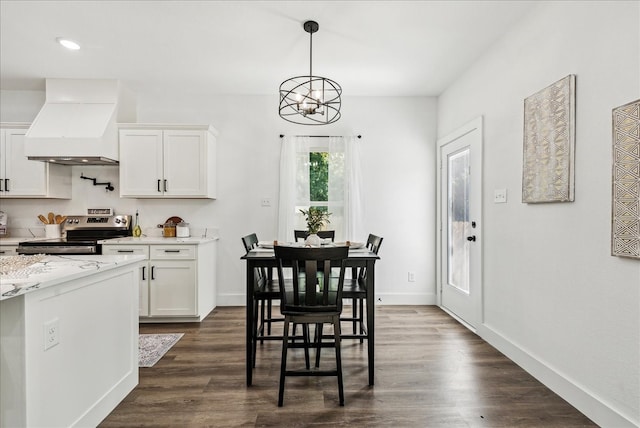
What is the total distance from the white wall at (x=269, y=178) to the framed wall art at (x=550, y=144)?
194cm

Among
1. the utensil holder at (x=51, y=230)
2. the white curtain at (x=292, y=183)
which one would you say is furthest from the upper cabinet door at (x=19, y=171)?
the white curtain at (x=292, y=183)

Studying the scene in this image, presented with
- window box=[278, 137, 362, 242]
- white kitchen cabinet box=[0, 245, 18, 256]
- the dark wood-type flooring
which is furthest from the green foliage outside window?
white kitchen cabinet box=[0, 245, 18, 256]

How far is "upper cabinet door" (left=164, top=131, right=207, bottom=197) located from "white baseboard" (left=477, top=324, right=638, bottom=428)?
11.3 feet

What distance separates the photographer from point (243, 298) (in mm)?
4391

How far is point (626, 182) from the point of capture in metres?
1.75

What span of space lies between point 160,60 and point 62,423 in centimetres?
319

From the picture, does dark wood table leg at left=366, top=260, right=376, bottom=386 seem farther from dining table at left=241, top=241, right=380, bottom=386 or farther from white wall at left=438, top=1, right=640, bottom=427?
white wall at left=438, top=1, right=640, bottom=427

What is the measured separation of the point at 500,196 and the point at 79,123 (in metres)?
4.47

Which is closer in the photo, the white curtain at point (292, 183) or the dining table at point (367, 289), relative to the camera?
the dining table at point (367, 289)

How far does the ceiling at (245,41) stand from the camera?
8.48 feet

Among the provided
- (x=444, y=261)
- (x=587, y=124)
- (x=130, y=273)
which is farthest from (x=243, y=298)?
(x=587, y=124)

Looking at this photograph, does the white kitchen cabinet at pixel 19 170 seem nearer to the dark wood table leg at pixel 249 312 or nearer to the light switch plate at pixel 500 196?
the dark wood table leg at pixel 249 312

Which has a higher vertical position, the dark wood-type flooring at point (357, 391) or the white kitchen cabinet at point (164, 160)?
the white kitchen cabinet at point (164, 160)

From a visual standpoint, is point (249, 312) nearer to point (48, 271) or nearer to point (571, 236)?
point (48, 271)
